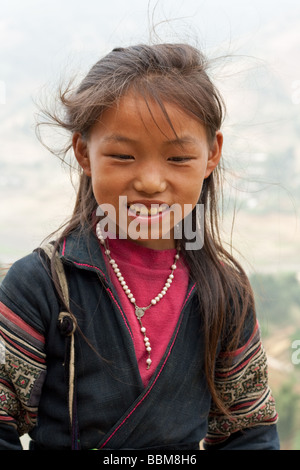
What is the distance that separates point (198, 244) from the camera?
55.6 inches

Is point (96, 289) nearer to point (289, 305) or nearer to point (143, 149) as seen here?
point (143, 149)

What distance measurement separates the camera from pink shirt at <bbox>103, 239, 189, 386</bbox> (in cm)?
125

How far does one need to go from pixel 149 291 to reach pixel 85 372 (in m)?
0.23

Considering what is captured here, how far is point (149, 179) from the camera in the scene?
113cm

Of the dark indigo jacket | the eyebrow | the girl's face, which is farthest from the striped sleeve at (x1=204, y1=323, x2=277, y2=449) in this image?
the eyebrow

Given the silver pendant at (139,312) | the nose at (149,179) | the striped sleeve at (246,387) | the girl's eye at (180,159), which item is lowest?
→ the striped sleeve at (246,387)

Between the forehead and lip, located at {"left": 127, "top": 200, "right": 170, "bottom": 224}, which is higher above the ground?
the forehead

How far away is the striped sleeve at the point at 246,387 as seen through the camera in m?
1.36

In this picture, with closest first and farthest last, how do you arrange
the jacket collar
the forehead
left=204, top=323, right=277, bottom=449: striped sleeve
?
the forehead, the jacket collar, left=204, top=323, right=277, bottom=449: striped sleeve

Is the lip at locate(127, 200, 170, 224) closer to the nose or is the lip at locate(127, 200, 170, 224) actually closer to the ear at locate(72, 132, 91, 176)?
the nose

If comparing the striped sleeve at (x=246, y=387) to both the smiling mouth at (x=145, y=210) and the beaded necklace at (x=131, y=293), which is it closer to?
the beaded necklace at (x=131, y=293)

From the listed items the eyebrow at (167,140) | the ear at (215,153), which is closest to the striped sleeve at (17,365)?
the eyebrow at (167,140)

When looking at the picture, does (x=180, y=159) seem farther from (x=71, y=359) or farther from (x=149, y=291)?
(x=71, y=359)
